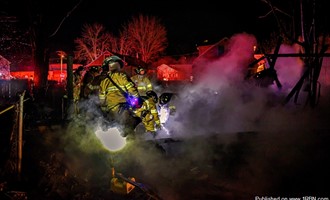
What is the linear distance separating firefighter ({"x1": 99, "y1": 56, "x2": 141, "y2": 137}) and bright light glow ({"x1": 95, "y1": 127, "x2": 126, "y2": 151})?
123mm

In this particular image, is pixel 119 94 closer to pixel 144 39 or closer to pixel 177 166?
pixel 177 166

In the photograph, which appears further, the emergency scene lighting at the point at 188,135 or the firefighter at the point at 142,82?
the firefighter at the point at 142,82

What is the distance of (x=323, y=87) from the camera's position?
983 cm

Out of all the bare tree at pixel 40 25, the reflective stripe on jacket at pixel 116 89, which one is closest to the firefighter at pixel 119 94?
the reflective stripe on jacket at pixel 116 89

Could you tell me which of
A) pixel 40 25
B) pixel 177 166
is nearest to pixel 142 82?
pixel 177 166

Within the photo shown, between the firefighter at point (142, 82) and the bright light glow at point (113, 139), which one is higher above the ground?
the firefighter at point (142, 82)

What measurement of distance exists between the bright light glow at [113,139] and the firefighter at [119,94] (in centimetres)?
12

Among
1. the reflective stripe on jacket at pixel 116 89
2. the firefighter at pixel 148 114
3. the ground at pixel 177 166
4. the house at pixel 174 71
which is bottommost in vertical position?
the ground at pixel 177 166

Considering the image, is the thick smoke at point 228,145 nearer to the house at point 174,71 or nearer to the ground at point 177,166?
the ground at point 177,166

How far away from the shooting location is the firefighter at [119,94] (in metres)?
5.97

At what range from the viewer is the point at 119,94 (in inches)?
240

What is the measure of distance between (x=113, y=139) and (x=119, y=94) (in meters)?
0.85

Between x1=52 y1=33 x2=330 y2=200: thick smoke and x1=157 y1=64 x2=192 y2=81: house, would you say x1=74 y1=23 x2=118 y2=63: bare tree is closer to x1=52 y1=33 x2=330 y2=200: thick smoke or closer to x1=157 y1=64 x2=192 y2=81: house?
x1=157 y1=64 x2=192 y2=81: house

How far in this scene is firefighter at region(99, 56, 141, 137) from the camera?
597 centimetres
